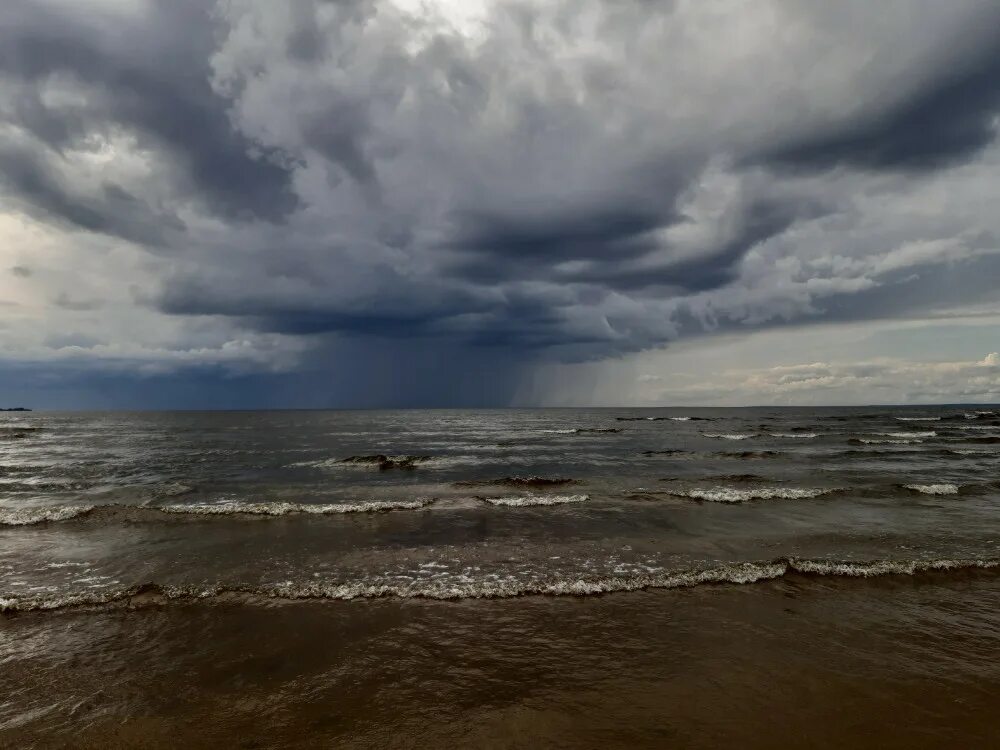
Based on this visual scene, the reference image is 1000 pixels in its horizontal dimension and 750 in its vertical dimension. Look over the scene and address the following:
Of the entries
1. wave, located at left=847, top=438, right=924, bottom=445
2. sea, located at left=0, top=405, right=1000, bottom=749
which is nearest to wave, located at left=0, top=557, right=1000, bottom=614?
sea, located at left=0, top=405, right=1000, bottom=749

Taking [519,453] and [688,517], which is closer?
[688,517]

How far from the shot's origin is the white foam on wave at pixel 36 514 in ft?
62.4

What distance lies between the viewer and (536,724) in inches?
252

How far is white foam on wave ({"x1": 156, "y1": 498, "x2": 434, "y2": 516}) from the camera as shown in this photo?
2042 centimetres

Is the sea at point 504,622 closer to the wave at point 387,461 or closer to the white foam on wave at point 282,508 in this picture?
the white foam on wave at point 282,508

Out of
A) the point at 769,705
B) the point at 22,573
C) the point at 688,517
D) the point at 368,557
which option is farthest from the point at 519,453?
the point at 769,705

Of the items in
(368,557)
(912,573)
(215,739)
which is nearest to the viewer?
(215,739)

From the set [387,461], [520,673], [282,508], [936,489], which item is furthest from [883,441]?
[520,673]

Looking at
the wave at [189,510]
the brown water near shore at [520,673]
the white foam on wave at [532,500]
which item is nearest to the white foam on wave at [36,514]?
the wave at [189,510]

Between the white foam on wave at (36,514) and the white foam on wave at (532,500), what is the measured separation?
17478 millimetres

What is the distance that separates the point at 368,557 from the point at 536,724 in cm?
885

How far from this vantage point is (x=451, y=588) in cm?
1149

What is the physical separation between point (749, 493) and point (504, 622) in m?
18.4

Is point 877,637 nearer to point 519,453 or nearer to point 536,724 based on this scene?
point 536,724
